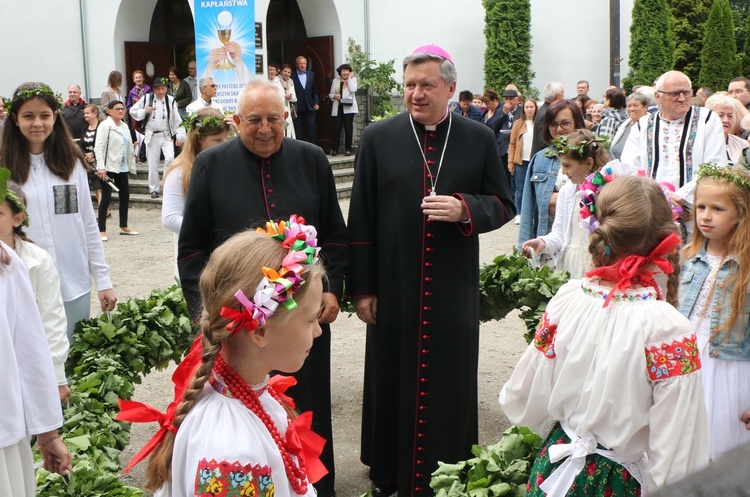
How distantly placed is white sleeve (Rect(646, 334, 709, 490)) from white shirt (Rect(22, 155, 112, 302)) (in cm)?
349

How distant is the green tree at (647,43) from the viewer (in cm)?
2236

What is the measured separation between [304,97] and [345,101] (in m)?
0.88

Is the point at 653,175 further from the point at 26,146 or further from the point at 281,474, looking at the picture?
the point at 281,474

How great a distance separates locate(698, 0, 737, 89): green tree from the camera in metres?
25.3

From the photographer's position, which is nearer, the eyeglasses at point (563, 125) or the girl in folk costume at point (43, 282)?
the girl in folk costume at point (43, 282)

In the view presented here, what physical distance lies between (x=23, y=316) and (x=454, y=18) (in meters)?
19.5

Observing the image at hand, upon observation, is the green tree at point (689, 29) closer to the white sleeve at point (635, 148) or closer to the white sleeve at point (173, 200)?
the white sleeve at point (635, 148)

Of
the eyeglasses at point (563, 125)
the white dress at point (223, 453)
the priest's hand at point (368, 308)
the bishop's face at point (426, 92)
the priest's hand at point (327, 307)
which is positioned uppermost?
the bishop's face at point (426, 92)

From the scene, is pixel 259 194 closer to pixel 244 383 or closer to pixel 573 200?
pixel 244 383

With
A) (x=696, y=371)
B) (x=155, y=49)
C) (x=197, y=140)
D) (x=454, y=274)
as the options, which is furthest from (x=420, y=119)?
(x=155, y=49)

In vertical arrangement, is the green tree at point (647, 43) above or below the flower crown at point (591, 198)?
above

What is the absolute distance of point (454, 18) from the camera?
847 inches

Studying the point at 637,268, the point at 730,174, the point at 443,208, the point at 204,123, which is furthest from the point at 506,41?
the point at 637,268

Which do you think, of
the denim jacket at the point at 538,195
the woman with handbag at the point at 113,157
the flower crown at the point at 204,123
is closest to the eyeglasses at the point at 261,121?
the flower crown at the point at 204,123
